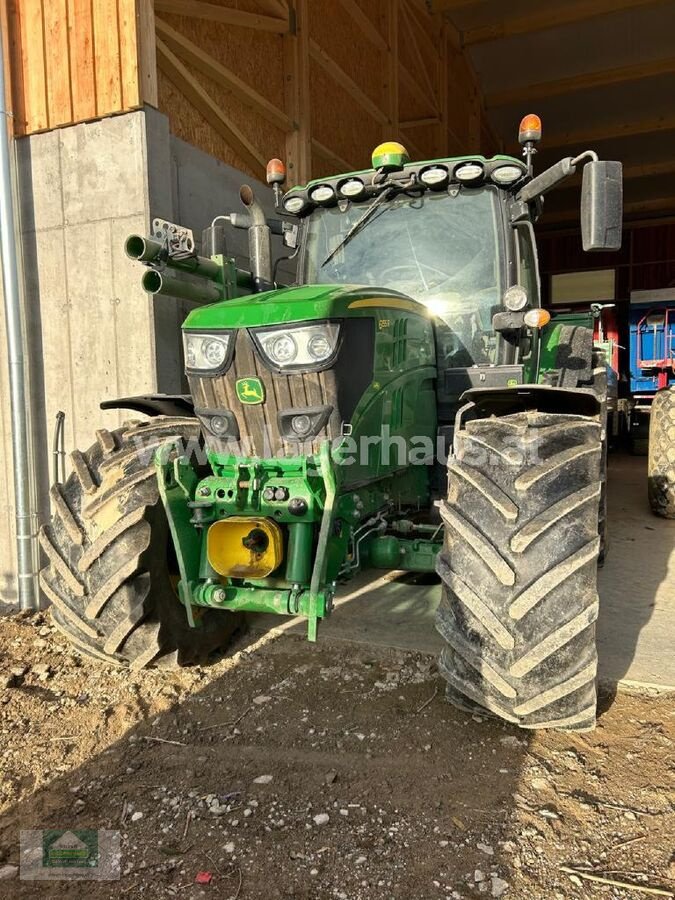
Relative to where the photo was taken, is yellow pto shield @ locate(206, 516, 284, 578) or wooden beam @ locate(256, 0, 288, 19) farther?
wooden beam @ locate(256, 0, 288, 19)

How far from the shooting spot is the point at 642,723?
2947 millimetres

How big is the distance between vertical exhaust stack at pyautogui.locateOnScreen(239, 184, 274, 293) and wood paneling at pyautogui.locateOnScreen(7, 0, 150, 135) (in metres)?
1.66

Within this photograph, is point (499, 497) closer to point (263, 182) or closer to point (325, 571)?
point (325, 571)

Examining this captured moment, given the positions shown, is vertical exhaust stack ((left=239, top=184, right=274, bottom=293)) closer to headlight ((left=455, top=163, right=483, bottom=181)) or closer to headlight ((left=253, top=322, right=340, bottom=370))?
Result: headlight ((left=455, top=163, right=483, bottom=181))

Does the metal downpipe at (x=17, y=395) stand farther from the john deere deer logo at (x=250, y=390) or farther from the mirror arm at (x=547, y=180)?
the mirror arm at (x=547, y=180)

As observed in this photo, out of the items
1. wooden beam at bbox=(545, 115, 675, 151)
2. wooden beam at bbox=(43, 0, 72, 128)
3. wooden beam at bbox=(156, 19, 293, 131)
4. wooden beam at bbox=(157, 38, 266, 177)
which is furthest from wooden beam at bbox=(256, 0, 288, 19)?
wooden beam at bbox=(545, 115, 675, 151)

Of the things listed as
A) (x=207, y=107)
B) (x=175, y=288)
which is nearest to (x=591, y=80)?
(x=207, y=107)

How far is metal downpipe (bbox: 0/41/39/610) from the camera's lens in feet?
16.6

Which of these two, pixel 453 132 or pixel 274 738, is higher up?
pixel 453 132

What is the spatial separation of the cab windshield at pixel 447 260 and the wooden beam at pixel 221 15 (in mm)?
2863

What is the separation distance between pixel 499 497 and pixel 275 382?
3.45 ft

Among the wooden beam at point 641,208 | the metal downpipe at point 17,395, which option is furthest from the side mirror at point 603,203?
the wooden beam at point 641,208

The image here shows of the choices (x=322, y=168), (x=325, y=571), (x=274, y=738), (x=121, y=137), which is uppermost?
(x=322, y=168)

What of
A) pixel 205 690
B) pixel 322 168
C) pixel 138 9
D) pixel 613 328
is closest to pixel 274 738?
pixel 205 690
